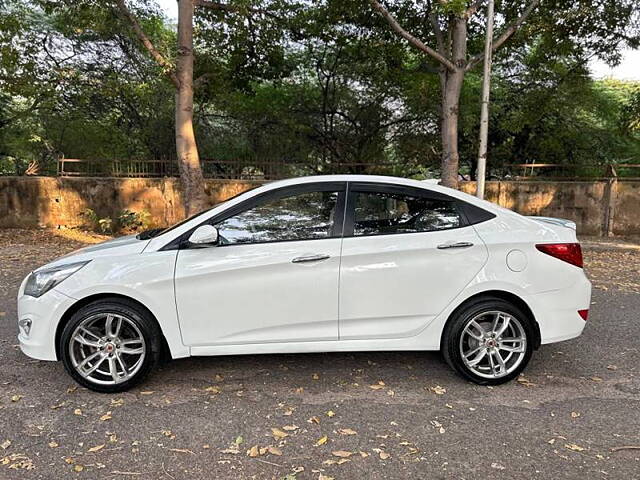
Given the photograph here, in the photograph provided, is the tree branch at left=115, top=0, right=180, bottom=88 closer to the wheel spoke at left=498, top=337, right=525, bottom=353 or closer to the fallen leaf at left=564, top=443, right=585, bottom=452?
the wheel spoke at left=498, top=337, right=525, bottom=353

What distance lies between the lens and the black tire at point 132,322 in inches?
139

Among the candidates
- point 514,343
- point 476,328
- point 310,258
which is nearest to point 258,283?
point 310,258

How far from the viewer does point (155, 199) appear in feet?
39.3

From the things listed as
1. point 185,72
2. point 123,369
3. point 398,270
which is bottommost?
point 123,369

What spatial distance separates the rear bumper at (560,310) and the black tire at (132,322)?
285 centimetres

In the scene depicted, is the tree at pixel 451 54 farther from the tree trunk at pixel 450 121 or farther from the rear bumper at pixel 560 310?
the rear bumper at pixel 560 310

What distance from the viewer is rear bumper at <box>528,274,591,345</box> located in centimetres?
378

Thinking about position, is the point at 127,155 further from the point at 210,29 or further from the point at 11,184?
the point at 210,29

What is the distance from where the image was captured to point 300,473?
2.72 m

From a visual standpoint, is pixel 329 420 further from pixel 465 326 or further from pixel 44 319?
pixel 44 319

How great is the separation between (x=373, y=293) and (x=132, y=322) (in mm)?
1775

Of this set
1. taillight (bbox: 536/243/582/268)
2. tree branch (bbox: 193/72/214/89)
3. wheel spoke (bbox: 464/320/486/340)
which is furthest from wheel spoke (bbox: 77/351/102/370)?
tree branch (bbox: 193/72/214/89)

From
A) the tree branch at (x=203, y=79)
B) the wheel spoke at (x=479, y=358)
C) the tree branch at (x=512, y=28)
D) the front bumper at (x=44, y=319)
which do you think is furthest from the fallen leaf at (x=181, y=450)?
the tree branch at (x=512, y=28)

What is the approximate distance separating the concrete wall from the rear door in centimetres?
861
